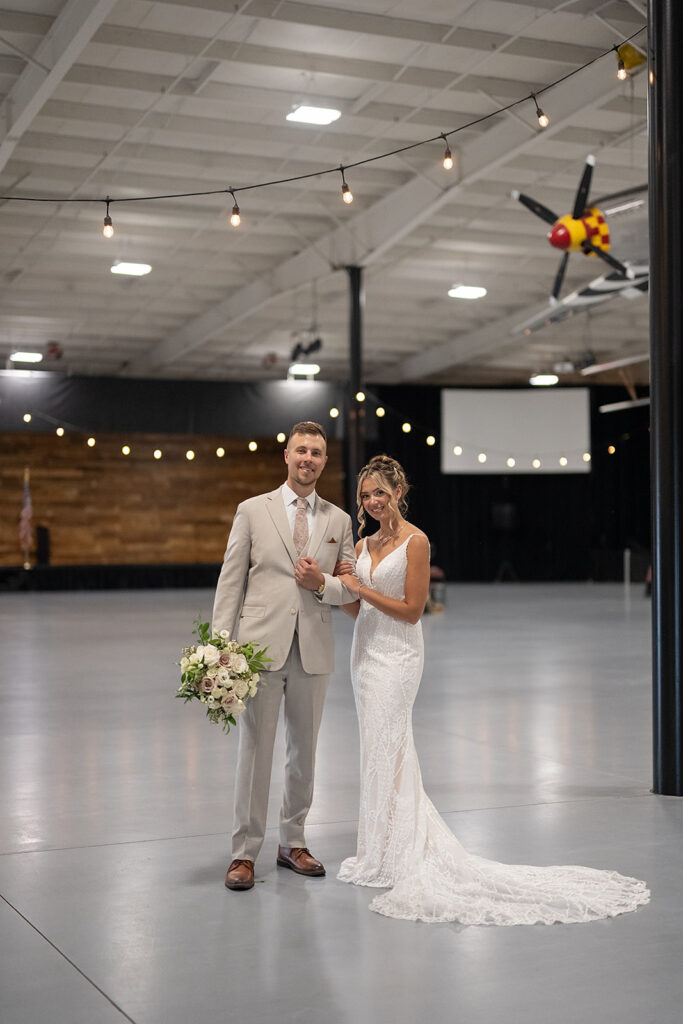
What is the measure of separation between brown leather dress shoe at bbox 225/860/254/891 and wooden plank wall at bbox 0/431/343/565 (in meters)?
21.0

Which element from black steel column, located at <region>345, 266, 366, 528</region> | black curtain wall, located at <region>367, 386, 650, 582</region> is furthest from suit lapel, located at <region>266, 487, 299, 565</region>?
black curtain wall, located at <region>367, 386, 650, 582</region>

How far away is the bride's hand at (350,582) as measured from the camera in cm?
391

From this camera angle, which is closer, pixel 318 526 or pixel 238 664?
pixel 238 664

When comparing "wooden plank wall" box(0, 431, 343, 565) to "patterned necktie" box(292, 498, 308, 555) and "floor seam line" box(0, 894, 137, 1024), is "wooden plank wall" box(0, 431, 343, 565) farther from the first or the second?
"floor seam line" box(0, 894, 137, 1024)

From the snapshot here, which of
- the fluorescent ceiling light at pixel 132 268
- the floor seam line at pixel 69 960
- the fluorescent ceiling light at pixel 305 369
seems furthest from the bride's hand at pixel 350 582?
the fluorescent ceiling light at pixel 305 369

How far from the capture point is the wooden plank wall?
80.0 feet

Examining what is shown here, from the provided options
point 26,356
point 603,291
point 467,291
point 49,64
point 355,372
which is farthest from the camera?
point 26,356

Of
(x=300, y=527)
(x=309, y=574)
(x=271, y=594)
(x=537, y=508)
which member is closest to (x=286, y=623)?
(x=271, y=594)

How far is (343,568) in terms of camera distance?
4016mm

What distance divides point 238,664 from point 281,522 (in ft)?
1.78

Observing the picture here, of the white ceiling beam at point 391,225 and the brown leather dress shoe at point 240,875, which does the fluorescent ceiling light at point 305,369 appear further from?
the brown leather dress shoe at point 240,875

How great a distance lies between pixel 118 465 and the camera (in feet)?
82.7

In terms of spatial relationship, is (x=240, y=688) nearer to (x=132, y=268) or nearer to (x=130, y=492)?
(x=132, y=268)

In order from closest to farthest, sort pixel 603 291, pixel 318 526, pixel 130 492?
1. pixel 318 526
2. pixel 603 291
3. pixel 130 492
